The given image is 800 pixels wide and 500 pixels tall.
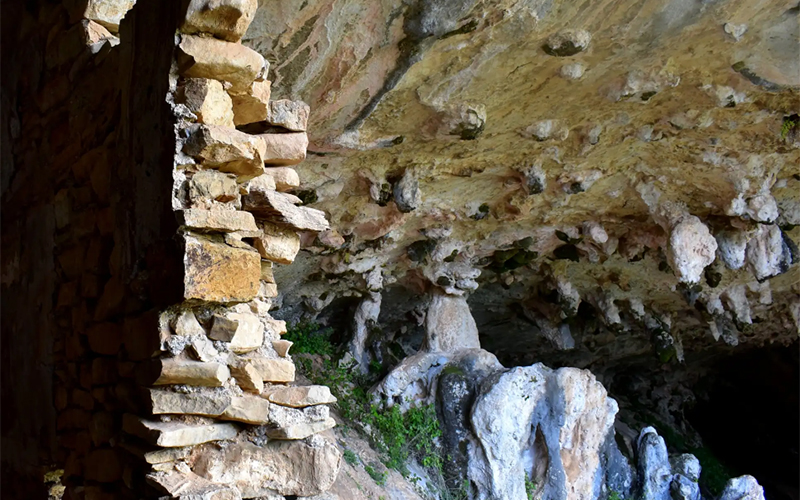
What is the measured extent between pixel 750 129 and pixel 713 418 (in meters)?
11.0

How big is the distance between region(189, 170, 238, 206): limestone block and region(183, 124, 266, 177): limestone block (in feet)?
0.10

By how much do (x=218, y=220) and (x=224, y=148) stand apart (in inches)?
8.5

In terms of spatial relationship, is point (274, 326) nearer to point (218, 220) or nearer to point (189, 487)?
point (218, 220)

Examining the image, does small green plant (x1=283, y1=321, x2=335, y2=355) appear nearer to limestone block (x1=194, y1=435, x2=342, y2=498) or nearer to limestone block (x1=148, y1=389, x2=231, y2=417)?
limestone block (x1=194, y1=435, x2=342, y2=498)

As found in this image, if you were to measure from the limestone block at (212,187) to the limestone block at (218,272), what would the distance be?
0.44 feet

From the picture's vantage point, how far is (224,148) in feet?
6.76

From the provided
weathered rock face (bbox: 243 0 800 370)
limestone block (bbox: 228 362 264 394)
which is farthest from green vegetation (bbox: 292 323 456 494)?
limestone block (bbox: 228 362 264 394)

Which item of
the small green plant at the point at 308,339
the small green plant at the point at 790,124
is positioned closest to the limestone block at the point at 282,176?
the small green plant at the point at 790,124

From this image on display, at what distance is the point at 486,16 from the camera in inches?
154

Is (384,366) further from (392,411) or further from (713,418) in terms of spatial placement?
(713,418)

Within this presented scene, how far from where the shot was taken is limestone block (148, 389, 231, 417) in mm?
1987

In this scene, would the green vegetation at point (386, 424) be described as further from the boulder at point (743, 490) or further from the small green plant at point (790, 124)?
the small green plant at point (790, 124)

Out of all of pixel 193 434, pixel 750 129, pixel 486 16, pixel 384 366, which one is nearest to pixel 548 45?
pixel 486 16

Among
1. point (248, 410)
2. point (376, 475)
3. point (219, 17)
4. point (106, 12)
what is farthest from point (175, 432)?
point (376, 475)
